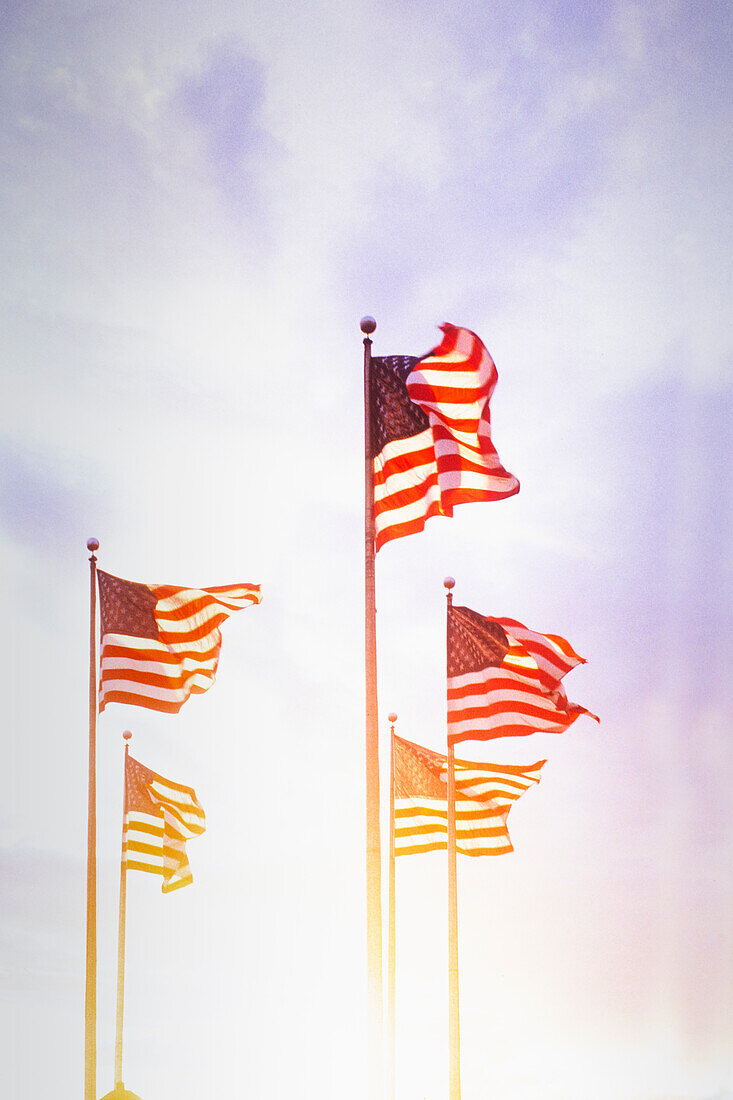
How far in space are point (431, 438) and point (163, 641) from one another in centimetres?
784

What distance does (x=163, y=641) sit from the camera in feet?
85.0

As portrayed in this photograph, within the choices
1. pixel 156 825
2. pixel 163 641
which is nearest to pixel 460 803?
pixel 163 641

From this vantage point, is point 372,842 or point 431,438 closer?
point 372,842

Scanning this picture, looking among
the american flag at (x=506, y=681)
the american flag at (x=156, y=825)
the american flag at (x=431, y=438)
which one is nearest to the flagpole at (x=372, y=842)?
the american flag at (x=431, y=438)

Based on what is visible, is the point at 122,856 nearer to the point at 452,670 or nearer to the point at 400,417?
the point at 452,670

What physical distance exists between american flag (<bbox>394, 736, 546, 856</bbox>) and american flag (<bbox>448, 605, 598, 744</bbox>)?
10.1 feet

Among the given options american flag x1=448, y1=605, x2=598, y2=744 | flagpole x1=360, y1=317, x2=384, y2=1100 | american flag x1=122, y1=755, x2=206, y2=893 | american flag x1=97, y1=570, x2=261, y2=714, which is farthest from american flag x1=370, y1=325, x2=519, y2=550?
american flag x1=122, y1=755, x2=206, y2=893

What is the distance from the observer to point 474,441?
2106cm

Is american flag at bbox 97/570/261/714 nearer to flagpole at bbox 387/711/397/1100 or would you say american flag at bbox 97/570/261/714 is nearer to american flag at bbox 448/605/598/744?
american flag at bbox 448/605/598/744

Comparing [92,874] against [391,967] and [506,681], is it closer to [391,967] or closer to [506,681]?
[391,967]

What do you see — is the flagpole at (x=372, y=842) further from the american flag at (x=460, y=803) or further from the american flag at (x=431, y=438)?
the american flag at (x=460, y=803)

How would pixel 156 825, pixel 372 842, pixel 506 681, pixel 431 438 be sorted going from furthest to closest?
pixel 156 825, pixel 506 681, pixel 431 438, pixel 372 842

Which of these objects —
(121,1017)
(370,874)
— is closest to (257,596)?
(370,874)

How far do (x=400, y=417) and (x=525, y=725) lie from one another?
6388 mm
